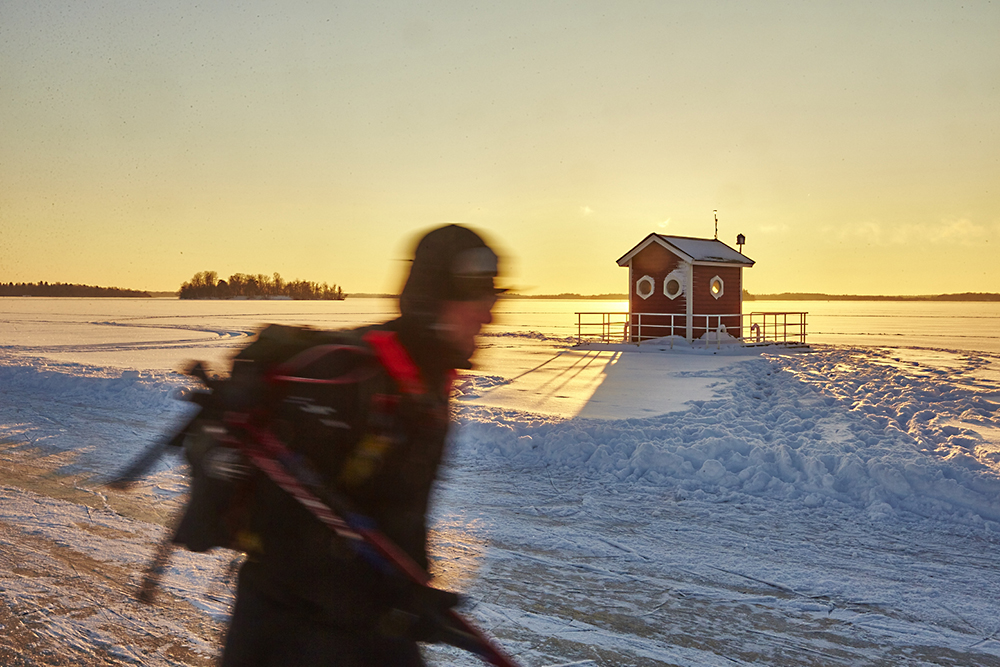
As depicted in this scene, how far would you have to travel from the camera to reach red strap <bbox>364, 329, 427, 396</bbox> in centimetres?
131

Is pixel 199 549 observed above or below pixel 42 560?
above

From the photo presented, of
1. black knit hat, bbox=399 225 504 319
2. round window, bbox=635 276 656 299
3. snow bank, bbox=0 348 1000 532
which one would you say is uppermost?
round window, bbox=635 276 656 299

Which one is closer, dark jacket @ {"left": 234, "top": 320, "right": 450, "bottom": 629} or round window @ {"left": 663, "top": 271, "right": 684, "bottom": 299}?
dark jacket @ {"left": 234, "top": 320, "right": 450, "bottom": 629}

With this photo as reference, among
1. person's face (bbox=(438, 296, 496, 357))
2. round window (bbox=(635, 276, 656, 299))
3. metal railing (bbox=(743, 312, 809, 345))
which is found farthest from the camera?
metal railing (bbox=(743, 312, 809, 345))

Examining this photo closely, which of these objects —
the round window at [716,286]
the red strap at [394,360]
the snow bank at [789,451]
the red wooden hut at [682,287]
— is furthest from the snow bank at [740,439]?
the round window at [716,286]

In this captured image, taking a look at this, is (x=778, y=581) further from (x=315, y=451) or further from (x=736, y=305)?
(x=736, y=305)

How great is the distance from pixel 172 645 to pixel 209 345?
2834 centimetres

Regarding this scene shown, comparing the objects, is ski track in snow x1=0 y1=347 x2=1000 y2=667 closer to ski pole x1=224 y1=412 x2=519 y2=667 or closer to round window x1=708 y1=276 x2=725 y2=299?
ski pole x1=224 y1=412 x2=519 y2=667

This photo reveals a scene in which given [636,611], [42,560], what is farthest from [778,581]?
[42,560]

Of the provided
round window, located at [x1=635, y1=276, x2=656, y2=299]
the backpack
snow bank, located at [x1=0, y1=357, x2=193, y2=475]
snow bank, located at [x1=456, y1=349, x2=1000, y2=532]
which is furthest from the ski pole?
round window, located at [x1=635, y1=276, x2=656, y2=299]

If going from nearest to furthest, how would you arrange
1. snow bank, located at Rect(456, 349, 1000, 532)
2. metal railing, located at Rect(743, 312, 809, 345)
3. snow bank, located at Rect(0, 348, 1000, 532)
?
snow bank, located at Rect(456, 349, 1000, 532)
snow bank, located at Rect(0, 348, 1000, 532)
metal railing, located at Rect(743, 312, 809, 345)

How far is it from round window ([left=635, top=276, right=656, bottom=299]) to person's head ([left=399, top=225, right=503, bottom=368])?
89.2ft

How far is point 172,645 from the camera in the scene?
331cm

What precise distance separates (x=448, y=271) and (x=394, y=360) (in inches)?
9.3
